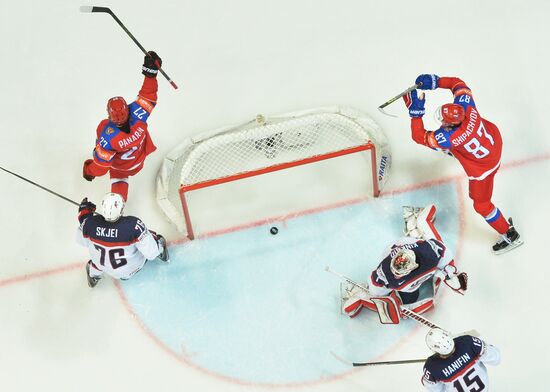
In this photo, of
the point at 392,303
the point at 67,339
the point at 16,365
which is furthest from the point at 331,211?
the point at 16,365

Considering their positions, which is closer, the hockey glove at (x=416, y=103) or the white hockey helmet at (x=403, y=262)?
the white hockey helmet at (x=403, y=262)

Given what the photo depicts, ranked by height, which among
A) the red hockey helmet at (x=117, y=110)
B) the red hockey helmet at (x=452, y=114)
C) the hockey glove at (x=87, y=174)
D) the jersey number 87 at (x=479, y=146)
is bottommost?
the hockey glove at (x=87, y=174)

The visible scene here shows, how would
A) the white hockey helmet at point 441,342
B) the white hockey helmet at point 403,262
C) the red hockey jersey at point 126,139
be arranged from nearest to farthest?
the white hockey helmet at point 441,342 < the white hockey helmet at point 403,262 < the red hockey jersey at point 126,139

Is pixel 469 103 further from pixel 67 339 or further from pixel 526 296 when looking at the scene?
pixel 67 339

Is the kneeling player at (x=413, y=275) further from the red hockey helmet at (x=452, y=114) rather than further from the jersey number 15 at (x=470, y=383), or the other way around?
the red hockey helmet at (x=452, y=114)

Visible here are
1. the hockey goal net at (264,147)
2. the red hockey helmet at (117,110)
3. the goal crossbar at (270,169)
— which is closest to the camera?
the red hockey helmet at (117,110)

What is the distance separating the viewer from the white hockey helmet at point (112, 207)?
13.6 feet

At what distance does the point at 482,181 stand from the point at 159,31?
102 inches

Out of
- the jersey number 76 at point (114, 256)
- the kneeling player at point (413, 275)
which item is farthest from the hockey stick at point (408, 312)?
the jersey number 76 at point (114, 256)

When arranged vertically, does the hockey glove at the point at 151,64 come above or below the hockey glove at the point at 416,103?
below

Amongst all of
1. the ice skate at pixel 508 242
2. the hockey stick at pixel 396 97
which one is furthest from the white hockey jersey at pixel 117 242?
the ice skate at pixel 508 242

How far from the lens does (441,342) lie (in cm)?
386

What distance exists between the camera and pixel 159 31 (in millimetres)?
5539

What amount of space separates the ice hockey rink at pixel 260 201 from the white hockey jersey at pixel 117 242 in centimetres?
42
